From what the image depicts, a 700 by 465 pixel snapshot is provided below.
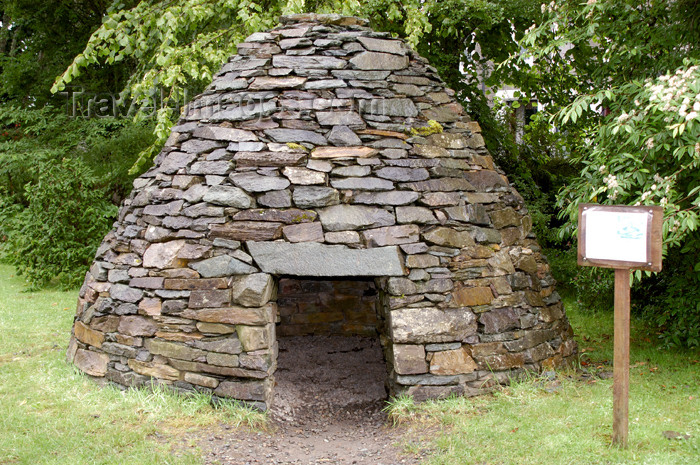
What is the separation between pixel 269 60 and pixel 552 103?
660 cm

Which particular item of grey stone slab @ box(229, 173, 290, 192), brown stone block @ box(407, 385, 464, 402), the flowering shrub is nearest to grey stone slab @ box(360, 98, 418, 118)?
grey stone slab @ box(229, 173, 290, 192)

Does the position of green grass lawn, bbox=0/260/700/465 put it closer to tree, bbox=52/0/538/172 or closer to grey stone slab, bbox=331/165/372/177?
grey stone slab, bbox=331/165/372/177

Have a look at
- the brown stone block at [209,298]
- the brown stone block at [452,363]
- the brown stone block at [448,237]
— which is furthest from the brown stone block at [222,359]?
the brown stone block at [448,237]

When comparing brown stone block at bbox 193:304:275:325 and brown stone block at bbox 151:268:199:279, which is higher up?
brown stone block at bbox 151:268:199:279

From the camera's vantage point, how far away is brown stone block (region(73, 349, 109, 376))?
503 cm

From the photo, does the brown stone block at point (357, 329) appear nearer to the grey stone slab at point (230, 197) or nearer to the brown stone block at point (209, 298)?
the brown stone block at point (209, 298)

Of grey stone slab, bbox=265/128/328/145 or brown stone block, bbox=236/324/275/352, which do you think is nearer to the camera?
brown stone block, bbox=236/324/275/352

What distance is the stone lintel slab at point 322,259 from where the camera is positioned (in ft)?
14.8

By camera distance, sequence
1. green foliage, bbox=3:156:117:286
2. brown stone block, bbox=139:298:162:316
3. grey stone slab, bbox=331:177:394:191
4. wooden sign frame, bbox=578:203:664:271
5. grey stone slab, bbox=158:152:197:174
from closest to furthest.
Answer: wooden sign frame, bbox=578:203:664:271 < grey stone slab, bbox=331:177:394:191 < brown stone block, bbox=139:298:162:316 < grey stone slab, bbox=158:152:197:174 < green foliage, bbox=3:156:117:286

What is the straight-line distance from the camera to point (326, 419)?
5.30 m

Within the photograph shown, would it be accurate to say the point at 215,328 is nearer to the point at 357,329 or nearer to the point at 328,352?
the point at 328,352

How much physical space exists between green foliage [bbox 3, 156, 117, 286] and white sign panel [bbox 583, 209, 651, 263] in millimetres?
7452

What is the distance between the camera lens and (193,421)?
14.4ft

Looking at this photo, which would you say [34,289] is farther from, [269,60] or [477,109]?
[477,109]
